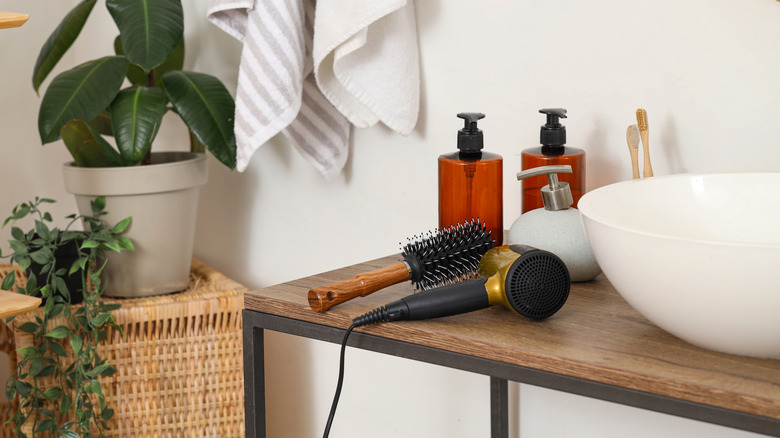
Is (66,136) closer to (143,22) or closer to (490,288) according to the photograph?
(143,22)

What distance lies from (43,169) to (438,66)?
3.10 ft

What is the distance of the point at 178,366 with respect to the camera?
127cm

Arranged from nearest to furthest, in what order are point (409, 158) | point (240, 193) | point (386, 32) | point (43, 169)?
1. point (386, 32)
2. point (409, 158)
3. point (240, 193)
4. point (43, 169)

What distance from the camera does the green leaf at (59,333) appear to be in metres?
1.15

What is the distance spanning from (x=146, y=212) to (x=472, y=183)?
64 cm

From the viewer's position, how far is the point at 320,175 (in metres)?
1.36

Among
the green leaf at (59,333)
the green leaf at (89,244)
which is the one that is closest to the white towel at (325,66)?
the green leaf at (89,244)

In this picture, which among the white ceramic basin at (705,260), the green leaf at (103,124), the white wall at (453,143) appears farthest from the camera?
the green leaf at (103,124)

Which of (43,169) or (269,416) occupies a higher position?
(43,169)

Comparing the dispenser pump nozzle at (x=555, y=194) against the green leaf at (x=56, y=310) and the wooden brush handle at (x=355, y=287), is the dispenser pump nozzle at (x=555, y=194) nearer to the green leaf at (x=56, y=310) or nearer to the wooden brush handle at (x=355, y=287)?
the wooden brush handle at (x=355, y=287)

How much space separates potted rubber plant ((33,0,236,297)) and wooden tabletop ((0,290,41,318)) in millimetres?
208

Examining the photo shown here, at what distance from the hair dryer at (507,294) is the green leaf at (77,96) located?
0.70 m

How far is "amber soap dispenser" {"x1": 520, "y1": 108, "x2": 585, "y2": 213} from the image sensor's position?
2.91ft

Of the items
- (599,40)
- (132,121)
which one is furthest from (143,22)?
(599,40)
